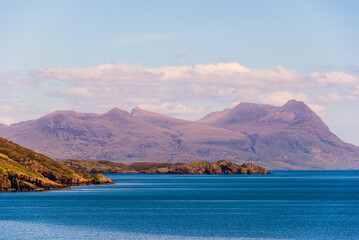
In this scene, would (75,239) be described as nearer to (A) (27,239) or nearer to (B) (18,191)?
(A) (27,239)

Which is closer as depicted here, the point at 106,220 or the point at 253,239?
the point at 253,239

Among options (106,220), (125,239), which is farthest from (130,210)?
(125,239)

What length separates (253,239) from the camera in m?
89.5

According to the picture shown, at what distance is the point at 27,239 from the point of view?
88.3 meters

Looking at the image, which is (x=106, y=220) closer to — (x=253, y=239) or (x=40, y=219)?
(x=40, y=219)

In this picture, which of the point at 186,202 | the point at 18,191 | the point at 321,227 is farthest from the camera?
the point at 18,191

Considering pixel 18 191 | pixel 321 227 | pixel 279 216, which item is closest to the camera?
pixel 321 227

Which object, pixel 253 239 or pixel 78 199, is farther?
pixel 78 199

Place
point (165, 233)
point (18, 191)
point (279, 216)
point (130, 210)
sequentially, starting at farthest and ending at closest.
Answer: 1. point (18, 191)
2. point (130, 210)
3. point (279, 216)
4. point (165, 233)

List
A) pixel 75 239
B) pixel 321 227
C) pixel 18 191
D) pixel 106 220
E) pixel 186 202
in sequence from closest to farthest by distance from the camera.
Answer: pixel 75 239
pixel 321 227
pixel 106 220
pixel 186 202
pixel 18 191

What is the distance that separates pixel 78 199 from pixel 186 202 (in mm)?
31192

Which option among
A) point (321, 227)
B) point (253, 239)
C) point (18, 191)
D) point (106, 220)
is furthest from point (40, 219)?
point (18, 191)

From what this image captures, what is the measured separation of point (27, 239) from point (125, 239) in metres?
15.0

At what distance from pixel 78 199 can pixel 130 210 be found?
35.0 meters
